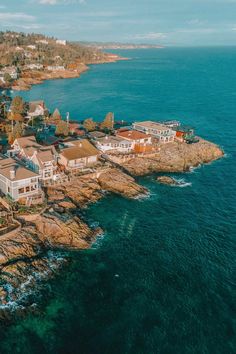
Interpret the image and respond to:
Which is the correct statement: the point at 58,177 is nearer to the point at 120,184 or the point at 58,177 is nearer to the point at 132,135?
the point at 120,184

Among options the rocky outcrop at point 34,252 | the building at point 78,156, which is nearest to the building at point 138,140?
the building at point 78,156

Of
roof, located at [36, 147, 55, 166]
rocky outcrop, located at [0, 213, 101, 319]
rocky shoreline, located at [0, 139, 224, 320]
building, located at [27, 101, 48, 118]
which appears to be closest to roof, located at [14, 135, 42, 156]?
roof, located at [36, 147, 55, 166]

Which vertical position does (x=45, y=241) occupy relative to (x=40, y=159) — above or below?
below

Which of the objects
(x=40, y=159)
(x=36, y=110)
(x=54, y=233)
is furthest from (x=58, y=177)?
(x=36, y=110)

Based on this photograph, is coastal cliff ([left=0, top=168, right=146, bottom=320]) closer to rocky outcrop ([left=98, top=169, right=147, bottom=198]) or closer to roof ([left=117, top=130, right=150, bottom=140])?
rocky outcrop ([left=98, top=169, right=147, bottom=198])

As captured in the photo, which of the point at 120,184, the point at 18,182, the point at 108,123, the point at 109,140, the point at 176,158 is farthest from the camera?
the point at 108,123

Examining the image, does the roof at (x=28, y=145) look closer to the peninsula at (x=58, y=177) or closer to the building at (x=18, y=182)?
the peninsula at (x=58, y=177)
